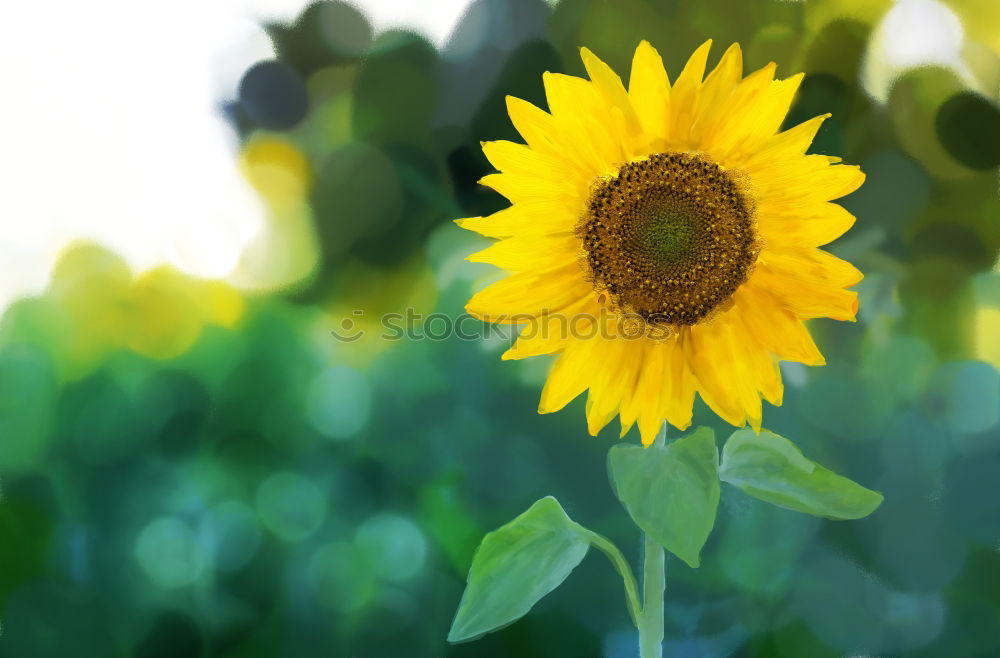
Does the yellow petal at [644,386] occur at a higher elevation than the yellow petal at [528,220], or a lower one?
lower

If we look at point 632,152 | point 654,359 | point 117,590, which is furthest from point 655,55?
point 117,590

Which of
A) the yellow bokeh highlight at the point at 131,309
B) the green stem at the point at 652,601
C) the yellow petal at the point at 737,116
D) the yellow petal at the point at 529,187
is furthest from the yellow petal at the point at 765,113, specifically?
the yellow bokeh highlight at the point at 131,309

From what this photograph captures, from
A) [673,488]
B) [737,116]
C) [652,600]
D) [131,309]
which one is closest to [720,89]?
[737,116]

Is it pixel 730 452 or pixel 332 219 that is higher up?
pixel 332 219

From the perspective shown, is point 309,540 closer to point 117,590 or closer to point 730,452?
point 117,590

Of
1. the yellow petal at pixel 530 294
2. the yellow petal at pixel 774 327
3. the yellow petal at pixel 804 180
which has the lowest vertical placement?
the yellow petal at pixel 774 327

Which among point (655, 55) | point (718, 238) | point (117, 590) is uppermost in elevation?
point (655, 55)

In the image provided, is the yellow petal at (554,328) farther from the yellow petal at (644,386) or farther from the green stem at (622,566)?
the green stem at (622,566)

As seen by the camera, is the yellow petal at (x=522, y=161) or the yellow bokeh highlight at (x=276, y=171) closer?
the yellow petal at (x=522, y=161)

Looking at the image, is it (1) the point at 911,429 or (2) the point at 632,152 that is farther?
(1) the point at 911,429

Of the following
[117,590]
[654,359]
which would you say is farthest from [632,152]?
[117,590]
